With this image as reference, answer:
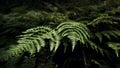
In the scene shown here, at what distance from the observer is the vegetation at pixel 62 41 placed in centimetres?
208

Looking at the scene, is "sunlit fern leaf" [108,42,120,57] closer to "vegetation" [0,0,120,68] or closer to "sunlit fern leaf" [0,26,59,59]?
"vegetation" [0,0,120,68]

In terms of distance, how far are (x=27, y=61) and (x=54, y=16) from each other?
79 centimetres

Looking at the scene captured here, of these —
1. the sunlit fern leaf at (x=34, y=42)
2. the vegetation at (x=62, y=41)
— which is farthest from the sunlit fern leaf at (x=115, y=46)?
the sunlit fern leaf at (x=34, y=42)

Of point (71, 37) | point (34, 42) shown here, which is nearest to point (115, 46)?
point (71, 37)

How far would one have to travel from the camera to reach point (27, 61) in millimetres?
2174

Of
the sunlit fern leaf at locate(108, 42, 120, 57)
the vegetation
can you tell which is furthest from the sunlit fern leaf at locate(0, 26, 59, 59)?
the sunlit fern leaf at locate(108, 42, 120, 57)

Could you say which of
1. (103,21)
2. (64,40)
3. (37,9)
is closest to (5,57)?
(64,40)

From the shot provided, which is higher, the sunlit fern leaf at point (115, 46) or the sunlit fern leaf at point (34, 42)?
the sunlit fern leaf at point (34, 42)

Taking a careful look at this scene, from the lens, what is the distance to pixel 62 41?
2.22 m

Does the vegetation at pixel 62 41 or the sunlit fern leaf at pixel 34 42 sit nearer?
the sunlit fern leaf at pixel 34 42

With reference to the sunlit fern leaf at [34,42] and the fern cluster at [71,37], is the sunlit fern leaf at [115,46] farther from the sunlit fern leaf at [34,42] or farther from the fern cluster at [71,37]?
the sunlit fern leaf at [34,42]

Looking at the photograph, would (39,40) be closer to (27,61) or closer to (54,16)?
(27,61)

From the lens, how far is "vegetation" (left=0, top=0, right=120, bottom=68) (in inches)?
81.9

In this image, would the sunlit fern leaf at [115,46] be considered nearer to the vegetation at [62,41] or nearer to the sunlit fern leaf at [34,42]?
the vegetation at [62,41]
